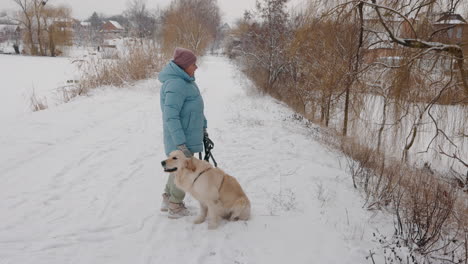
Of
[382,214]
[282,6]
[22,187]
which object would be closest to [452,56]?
[382,214]

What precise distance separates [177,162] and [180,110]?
2.07 feet

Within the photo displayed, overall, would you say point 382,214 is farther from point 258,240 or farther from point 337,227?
point 258,240

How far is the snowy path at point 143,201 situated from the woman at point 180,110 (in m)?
0.42

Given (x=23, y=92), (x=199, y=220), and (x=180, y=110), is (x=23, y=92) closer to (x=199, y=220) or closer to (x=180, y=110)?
(x=180, y=110)

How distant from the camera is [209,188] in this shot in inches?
125

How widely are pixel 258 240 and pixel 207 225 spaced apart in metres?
0.63

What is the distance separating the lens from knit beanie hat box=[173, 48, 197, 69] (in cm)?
324

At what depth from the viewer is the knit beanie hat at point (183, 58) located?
10.6ft

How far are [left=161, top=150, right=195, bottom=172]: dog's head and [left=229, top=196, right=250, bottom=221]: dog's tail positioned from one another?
0.72 metres

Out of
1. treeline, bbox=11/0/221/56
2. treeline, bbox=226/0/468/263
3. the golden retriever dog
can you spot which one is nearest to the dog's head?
the golden retriever dog

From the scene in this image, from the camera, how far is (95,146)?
5.95 m

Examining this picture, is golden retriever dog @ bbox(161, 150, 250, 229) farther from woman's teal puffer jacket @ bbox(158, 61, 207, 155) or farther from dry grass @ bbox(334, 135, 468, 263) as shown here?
dry grass @ bbox(334, 135, 468, 263)

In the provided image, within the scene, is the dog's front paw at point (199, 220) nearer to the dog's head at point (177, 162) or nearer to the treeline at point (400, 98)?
the dog's head at point (177, 162)

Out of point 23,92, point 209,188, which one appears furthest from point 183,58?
point 23,92
